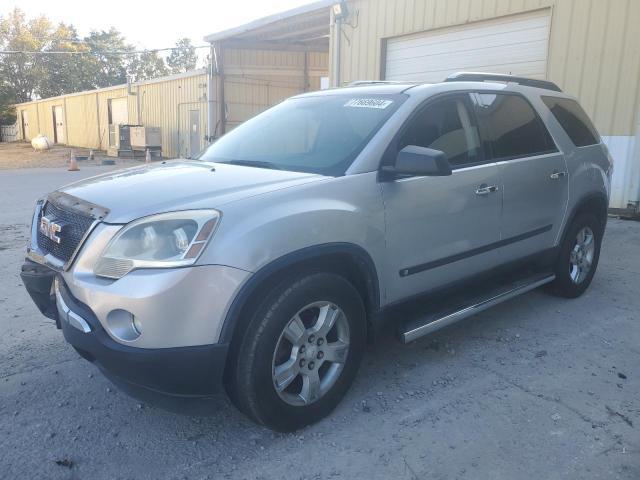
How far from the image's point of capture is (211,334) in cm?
242

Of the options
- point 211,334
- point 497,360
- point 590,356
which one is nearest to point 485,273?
point 497,360

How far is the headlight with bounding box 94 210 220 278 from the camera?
2.41 m

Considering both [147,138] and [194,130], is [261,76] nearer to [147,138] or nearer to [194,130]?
[194,130]

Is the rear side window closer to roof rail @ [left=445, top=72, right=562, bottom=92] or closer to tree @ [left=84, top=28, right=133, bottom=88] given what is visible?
roof rail @ [left=445, top=72, right=562, bottom=92]

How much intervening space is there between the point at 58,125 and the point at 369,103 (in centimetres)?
4004

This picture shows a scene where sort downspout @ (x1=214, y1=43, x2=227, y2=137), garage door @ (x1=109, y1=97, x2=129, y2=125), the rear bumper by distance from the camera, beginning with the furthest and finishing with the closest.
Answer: garage door @ (x1=109, y1=97, x2=129, y2=125) < downspout @ (x1=214, y1=43, x2=227, y2=137) < the rear bumper

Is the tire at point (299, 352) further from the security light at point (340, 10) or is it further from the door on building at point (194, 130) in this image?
the door on building at point (194, 130)

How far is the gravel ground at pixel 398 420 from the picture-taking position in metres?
2.61

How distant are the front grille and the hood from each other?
0.11 meters

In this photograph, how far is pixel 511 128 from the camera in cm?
414

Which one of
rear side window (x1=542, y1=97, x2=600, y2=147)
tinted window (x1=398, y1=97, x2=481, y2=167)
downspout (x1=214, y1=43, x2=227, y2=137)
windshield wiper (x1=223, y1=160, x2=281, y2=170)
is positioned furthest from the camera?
downspout (x1=214, y1=43, x2=227, y2=137)

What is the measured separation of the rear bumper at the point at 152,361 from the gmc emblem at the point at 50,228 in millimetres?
433

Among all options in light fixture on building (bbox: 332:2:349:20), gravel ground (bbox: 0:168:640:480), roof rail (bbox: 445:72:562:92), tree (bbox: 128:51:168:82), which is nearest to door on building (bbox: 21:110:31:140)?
tree (bbox: 128:51:168:82)

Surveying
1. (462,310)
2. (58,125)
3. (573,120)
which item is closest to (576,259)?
(573,120)
